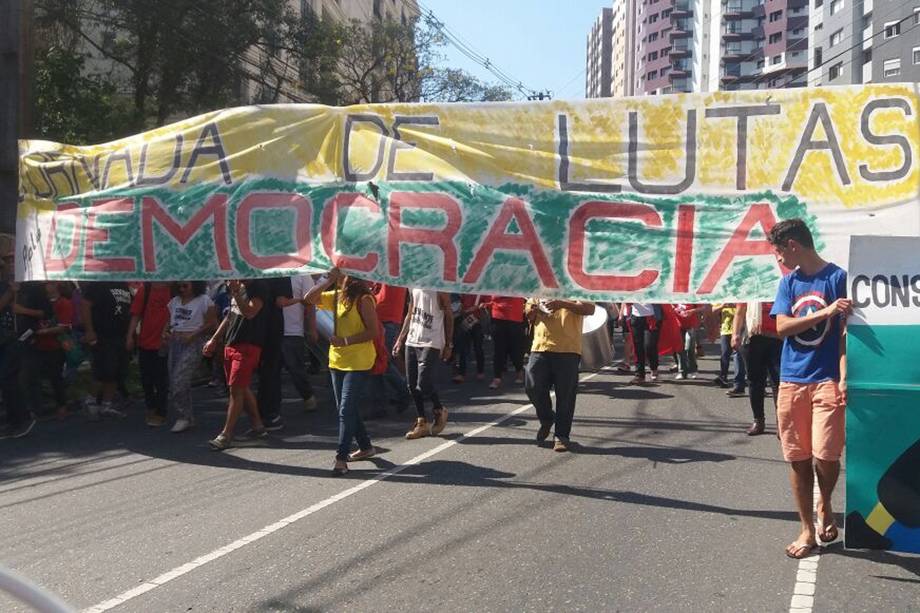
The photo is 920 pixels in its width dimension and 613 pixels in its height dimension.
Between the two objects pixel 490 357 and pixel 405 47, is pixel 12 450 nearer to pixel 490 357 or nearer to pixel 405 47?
pixel 490 357

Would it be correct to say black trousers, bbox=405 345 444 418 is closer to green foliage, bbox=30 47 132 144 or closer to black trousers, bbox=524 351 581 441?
black trousers, bbox=524 351 581 441

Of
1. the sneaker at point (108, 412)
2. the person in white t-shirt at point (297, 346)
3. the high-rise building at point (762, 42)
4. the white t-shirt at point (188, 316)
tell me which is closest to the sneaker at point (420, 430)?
the person in white t-shirt at point (297, 346)

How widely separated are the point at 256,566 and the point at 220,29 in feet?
59.9

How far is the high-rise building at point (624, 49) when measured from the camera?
11658 cm

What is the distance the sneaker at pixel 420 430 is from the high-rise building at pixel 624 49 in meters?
104

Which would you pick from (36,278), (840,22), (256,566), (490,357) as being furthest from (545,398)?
(840,22)

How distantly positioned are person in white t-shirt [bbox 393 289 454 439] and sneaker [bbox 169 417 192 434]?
232cm

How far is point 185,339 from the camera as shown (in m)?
9.61

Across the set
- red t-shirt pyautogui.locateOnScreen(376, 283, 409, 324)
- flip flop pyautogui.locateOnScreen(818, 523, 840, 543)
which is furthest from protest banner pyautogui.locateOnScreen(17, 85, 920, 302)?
red t-shirt pyautogui.locateOnScreen(376, 283, 409, 324)

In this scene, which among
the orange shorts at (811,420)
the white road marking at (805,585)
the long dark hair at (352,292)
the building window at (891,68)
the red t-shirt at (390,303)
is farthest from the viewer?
the building window at (891,68)

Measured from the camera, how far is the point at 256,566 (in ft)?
17.2

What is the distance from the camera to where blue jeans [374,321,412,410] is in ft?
35.1

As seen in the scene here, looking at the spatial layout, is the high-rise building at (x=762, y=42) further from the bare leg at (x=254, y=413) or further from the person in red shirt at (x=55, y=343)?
the bare leg at (x=254, y=413)

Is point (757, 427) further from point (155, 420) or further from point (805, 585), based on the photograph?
point (155, 420)
